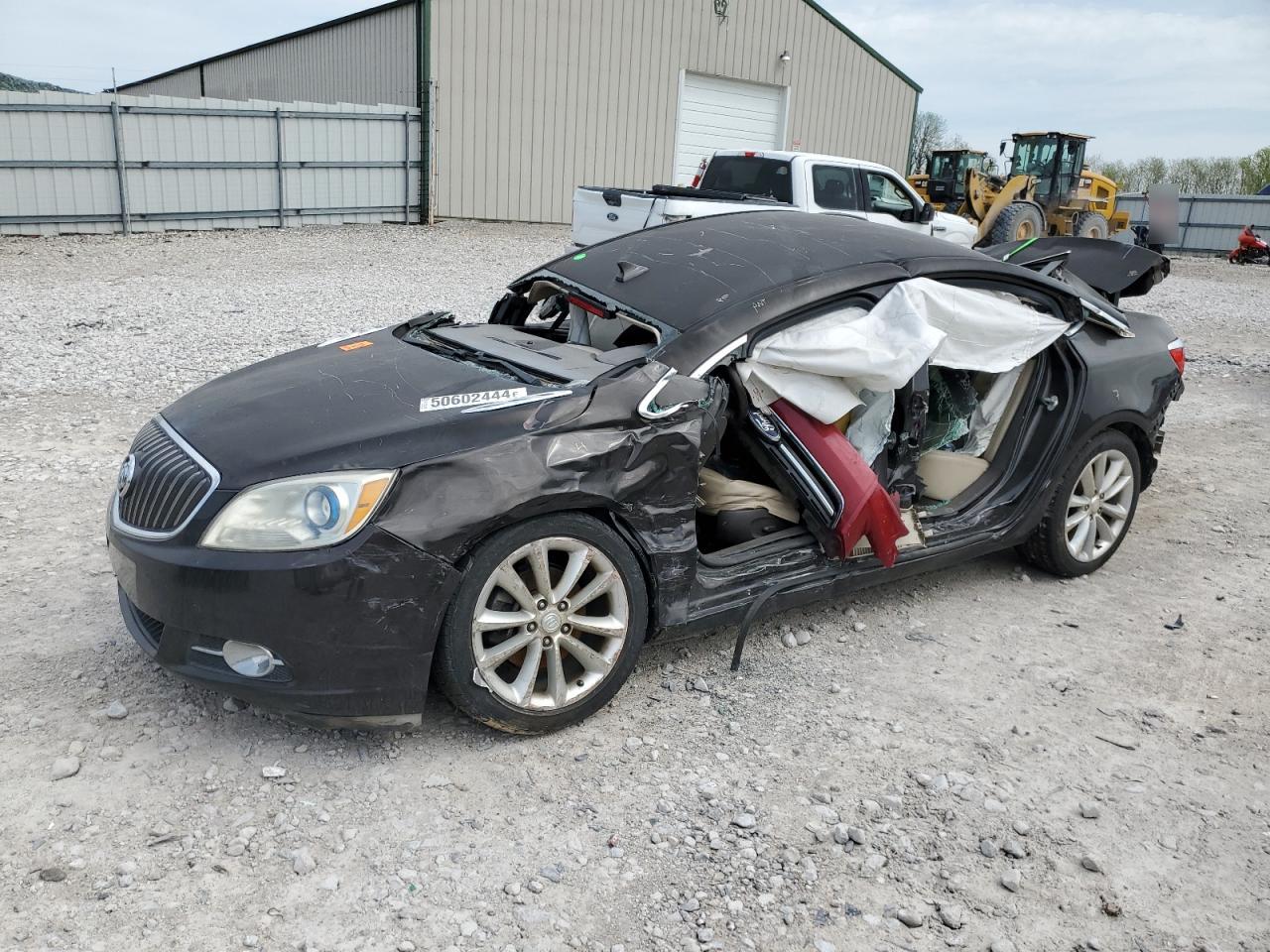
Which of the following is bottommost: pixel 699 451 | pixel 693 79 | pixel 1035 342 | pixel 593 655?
pixel 593 655

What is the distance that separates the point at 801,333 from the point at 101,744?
2.61 metres

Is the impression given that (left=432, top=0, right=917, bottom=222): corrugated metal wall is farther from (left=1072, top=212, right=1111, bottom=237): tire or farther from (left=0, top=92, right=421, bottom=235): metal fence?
(left=1072, top=212, right=1111, bottom=237): tire

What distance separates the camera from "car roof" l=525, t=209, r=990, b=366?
359 cm

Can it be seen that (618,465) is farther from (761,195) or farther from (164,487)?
(761,195)

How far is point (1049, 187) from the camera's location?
20.3m

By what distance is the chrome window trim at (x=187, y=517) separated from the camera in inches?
114

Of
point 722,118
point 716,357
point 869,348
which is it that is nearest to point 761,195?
point 869,348

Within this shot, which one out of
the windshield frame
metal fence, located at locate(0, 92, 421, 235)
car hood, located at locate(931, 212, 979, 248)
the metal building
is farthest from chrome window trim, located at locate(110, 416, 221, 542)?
the metal building

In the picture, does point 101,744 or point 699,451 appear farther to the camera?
point 699,451

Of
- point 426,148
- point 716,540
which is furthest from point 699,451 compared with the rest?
point 426,148

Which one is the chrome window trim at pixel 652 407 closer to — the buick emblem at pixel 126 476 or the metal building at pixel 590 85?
the buick emblem at pixel 126 476

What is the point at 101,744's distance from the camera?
3.05 metres

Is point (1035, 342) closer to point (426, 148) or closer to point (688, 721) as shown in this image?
point (688, 721)

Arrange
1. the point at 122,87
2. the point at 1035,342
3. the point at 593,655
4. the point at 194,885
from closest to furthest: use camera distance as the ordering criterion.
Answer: the point at 194,885 < the point at 593,655 < the point at 1035,342 < the point at 122,87
